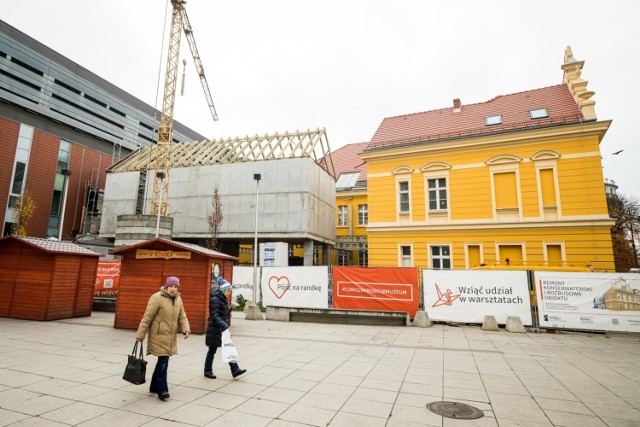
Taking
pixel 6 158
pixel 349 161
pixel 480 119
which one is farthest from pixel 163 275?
pixel 6 158

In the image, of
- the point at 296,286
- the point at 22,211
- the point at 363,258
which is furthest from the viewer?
the point at 363,258

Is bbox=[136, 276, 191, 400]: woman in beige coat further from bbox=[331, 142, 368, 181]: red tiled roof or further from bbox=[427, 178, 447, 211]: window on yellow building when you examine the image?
bbox=[331, 142, 368, 181]: red tiled roof

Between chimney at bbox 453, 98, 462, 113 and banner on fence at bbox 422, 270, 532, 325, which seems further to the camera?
chimney at bbox 453, 98, 462, 113

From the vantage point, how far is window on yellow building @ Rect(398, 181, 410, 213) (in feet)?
74.5

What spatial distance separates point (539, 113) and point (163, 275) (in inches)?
901

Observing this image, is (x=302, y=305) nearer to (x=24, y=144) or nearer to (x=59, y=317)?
(x=59, y=317)

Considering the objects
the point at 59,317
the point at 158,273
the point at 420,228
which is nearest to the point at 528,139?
the point at 420,228

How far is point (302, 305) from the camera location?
14586 millimetres

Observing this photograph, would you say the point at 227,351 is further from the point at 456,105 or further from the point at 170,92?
the point at 170,92

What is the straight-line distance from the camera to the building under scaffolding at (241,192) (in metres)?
26.4

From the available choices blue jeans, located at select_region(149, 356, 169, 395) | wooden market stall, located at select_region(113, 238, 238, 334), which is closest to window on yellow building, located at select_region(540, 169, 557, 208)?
wooden market stall, located at select_region(113, 238, 238, 334)

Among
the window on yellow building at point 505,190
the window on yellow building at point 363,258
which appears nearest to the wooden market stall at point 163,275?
the window on yellow building at point 505,190

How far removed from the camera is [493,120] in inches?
887

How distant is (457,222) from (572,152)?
7.20 m
